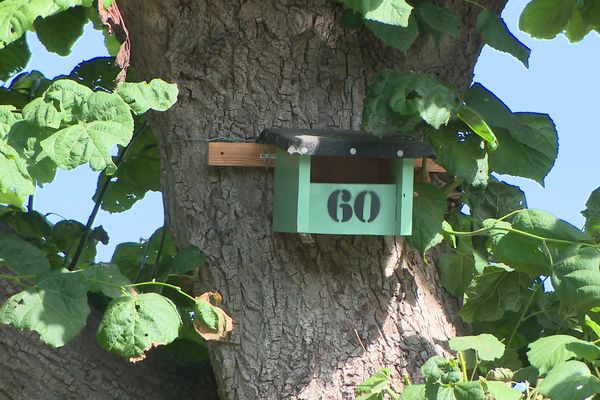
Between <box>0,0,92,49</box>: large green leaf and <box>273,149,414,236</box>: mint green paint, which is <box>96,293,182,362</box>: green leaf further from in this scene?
<box>0,0,92,49</box>: large green leaf

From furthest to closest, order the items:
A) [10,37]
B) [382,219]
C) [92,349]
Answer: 1. [92,349]
2. [382,219]
3. [10,37]

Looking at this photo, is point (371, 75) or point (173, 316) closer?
point (173, 316)

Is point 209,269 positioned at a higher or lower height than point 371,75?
lower

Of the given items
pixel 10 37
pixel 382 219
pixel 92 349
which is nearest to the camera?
pixel 10 37

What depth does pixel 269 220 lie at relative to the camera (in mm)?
2322

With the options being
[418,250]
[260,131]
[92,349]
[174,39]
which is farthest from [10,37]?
[418,250]

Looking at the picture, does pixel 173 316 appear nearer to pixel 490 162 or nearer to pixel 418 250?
pixel 418 250

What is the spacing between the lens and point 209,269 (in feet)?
7.70

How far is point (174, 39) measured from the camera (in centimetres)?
237

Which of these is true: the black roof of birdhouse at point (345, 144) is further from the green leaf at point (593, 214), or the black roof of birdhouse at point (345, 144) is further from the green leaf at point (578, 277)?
the green leaf at point (593, 214)

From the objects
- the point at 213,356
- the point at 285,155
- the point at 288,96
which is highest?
the point at 288,96

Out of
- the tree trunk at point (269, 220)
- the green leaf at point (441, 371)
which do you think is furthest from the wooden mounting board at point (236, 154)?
the green leaf at point (441, 371)

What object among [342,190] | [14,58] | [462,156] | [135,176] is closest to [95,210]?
[135,176]

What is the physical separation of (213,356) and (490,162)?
0.80m
